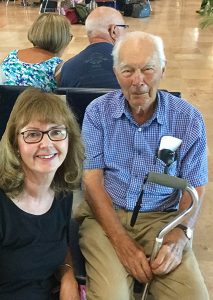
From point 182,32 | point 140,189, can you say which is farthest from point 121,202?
point 182,32

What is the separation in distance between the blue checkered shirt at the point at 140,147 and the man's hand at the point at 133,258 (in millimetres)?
230

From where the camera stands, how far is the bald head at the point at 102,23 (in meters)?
3.09

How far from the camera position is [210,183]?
10.8ft

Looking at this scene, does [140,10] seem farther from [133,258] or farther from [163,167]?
[133,258]

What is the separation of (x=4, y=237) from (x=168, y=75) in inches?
176

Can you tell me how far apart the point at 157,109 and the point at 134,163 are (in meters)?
0.27

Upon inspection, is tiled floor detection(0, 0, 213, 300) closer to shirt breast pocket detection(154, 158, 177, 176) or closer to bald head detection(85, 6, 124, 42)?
shirt breast pocket detection(154, 158, 177, 176)

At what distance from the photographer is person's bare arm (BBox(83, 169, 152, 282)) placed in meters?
1.72

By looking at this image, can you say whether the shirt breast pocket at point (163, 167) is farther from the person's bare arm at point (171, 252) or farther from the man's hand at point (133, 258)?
the man's hand at point (133, 258)

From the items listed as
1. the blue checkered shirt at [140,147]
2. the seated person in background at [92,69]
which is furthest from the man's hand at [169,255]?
the seated person in background at [92,69]

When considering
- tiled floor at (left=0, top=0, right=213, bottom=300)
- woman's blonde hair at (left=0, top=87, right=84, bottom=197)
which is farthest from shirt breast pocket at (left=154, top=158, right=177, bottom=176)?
tiled floor at (left=0, top=0, right=213, bottom=300)

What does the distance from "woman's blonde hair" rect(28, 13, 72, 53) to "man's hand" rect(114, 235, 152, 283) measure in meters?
1.70

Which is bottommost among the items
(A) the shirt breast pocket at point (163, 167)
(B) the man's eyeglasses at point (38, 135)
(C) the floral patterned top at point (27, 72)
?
(A) the shirt breast pocket at point (163, 167)

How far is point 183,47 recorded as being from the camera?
6.97 meters
